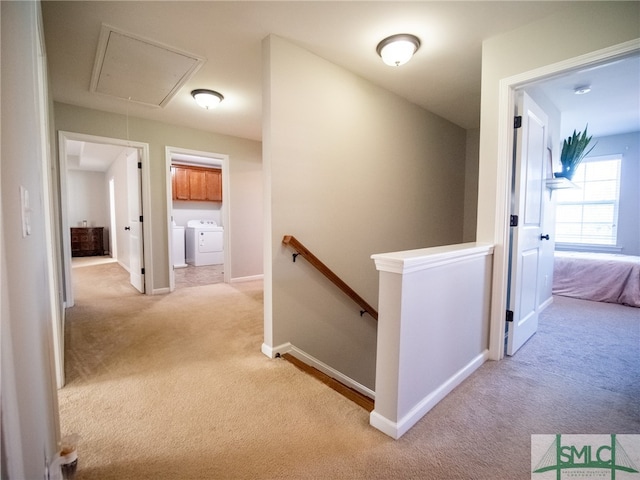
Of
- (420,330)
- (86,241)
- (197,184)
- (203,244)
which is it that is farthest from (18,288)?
(86,241)

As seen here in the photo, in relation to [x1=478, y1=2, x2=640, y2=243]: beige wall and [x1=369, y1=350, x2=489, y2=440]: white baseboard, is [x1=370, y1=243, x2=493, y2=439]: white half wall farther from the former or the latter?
[x1=478, y1=2, x2=640, y2=243]: beige wall

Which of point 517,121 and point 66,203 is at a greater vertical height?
point 517,121

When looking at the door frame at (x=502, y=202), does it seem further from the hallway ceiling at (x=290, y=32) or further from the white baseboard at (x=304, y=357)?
the white baseboard at (x=304, y=357)

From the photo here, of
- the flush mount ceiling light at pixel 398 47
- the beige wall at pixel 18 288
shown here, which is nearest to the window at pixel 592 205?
the flush mount ceiling light at pixel 398 47

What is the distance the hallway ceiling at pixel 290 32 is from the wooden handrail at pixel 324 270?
1.48 meters

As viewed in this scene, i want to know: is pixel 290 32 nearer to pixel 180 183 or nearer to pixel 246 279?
pixel 246 279

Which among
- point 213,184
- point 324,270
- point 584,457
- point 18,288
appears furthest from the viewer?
point 213,184

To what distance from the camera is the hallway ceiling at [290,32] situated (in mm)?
1790

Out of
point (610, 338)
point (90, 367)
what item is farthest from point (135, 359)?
point (610, 338)

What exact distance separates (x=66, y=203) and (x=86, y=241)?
4.83 meters

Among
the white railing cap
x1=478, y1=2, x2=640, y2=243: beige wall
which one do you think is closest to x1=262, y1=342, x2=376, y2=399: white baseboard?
the white railing cap

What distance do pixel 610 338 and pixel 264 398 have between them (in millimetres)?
3016

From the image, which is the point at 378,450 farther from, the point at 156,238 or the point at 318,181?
the point at 156,238

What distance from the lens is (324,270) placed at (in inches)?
93.4
